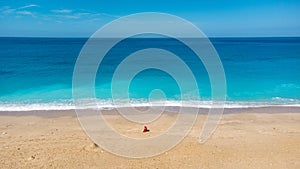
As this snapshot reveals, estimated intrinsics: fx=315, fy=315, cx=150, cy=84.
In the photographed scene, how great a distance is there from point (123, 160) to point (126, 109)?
690cm

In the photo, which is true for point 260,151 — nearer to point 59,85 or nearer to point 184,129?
point 184,129

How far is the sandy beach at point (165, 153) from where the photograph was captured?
25.1 ft

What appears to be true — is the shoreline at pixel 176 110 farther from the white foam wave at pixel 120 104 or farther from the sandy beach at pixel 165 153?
the white foam wave at pixel 120 104

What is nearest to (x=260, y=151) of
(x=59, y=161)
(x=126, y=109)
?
(x=59, y=161)

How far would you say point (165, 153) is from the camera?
27.3 ft

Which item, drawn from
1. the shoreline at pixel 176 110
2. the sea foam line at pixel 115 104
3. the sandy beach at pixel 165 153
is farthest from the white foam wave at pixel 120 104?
the sandy beach at pixel 165 153

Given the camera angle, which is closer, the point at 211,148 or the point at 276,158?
the point at 276,158

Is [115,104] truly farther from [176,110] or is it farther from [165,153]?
[165,153]

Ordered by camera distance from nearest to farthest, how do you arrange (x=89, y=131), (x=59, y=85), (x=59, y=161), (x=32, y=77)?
(x=59, y=161)
(x=89, y=131)
(x=59, y=85)
(x=32, y=77)

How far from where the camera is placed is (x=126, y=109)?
1467 centimetres

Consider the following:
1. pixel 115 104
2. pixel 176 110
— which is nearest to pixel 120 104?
pixel 115 104

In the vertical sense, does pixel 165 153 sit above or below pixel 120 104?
above

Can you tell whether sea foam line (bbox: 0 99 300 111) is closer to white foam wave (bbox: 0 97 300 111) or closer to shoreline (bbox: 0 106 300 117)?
white foam wave (bbox: 0 97 300 111)

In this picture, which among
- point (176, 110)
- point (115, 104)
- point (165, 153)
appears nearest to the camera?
point (165, 153)
